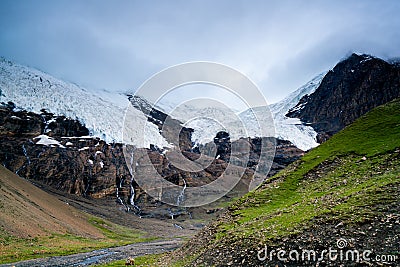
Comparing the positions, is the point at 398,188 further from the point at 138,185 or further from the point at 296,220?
the point at 138,185

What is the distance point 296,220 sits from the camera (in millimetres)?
20031

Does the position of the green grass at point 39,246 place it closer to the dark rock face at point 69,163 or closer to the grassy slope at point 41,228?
the grassy slope at point 41,228

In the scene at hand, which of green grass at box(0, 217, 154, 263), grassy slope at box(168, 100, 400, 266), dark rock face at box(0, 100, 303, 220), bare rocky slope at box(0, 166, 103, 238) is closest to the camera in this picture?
grassy slope at box(168, 100, 400, 266)

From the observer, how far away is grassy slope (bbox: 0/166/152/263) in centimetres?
5418

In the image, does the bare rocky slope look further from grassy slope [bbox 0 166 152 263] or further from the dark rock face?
the dark rock face

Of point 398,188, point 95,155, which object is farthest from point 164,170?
point 398,188

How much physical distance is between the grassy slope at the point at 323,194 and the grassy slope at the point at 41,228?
36.5m

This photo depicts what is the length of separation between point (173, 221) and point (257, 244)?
451 feet

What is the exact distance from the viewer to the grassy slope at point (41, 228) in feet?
178

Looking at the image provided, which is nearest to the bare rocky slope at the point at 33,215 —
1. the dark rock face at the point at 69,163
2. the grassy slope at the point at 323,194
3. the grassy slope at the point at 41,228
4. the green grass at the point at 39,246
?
the grassy slope at the point at 41,228

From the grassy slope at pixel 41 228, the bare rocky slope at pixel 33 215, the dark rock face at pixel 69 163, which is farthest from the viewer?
the dark rock face at pixel 69 163

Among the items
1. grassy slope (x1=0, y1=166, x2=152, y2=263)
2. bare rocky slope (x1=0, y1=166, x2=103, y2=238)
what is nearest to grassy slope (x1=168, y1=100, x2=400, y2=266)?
grassy slope (x1=0, y1=166, x2=152, y2=263)

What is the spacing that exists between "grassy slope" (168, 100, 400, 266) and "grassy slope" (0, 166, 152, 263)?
36.5 meters

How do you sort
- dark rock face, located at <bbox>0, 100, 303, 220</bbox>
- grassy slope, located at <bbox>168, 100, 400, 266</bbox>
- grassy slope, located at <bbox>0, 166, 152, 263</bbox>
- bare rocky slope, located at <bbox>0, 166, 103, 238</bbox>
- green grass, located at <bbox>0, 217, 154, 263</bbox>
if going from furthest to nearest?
1. dark rock face, located at <bbox>0, 100, 303, 220</bbox>
2. bare rocky slope, located at <bbox>0, 166, 103, 238</bbox>
3. grassy slope, located at <bbox>0, 166, 152, 263</bbox>
4. green grass, located at <bbox>0, 217, 154, 263</bbox>
5. grassy slope, located at <bbox>168, 100, 400, 266</bbox>
